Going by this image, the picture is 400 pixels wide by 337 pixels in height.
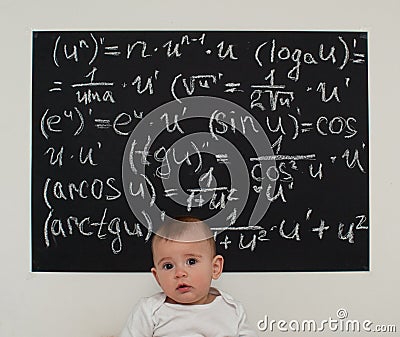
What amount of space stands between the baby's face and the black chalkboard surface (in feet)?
1.08

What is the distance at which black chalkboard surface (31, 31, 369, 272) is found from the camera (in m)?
2.36

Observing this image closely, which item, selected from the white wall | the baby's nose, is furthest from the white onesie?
the white wall

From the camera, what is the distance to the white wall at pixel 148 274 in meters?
2.35

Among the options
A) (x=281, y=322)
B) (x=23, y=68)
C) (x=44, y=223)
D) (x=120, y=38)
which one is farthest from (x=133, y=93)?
(x=281, y=322)

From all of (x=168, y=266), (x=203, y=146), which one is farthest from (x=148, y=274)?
(x=203, y=146)

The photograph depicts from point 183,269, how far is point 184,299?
9 cm

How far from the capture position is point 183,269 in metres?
2.00

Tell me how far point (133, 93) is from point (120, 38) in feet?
0.65

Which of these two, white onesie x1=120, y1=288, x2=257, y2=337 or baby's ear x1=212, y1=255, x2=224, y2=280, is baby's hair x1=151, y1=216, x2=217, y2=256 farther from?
white onesie x1=120, y1=288, x2=257, y2=337

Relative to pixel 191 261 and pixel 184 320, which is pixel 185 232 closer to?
pixel 191 261

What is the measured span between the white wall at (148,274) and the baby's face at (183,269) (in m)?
0.34

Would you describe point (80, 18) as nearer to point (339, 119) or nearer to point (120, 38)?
point (120, 38)

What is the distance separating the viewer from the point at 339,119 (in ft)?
7.82

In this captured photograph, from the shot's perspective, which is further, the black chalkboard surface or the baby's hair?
the black chalkboard surface
